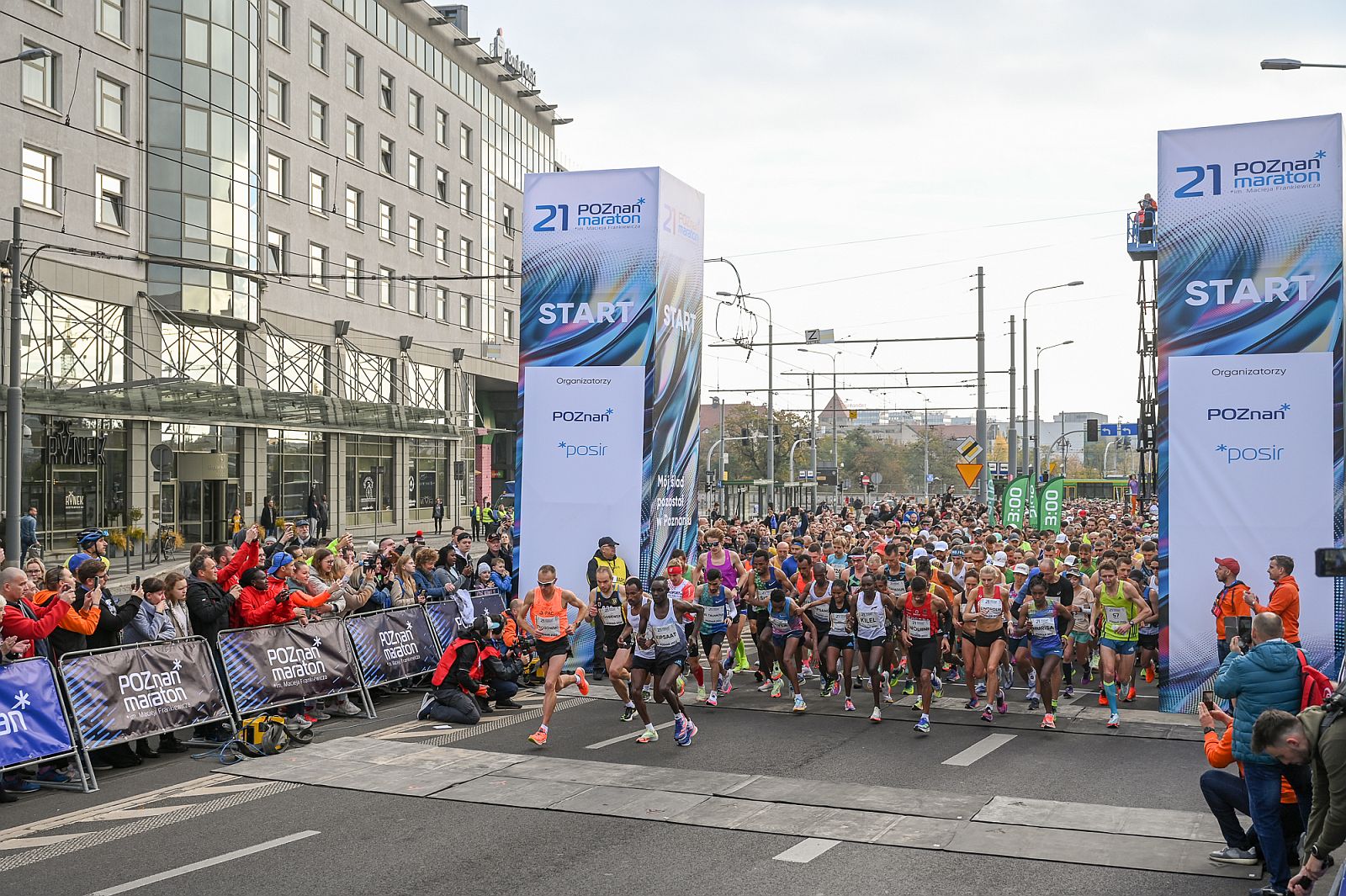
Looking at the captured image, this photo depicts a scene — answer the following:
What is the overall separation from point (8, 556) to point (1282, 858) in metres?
19.4

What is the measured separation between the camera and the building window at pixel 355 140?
146 feet

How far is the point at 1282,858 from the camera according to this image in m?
7.29

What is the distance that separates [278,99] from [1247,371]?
3348cm

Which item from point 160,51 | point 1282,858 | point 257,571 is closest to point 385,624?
point 257,571

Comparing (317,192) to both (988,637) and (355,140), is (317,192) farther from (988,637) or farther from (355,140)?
(988,637)

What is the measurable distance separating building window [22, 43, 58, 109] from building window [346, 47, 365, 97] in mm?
15206

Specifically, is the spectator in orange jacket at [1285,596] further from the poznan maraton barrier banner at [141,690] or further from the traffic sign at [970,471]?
the traffic sign at [970,471]

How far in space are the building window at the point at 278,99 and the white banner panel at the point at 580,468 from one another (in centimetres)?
2596

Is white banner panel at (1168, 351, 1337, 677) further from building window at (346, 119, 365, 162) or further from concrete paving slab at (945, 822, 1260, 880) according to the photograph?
building window at (346, 119, 365, 162)

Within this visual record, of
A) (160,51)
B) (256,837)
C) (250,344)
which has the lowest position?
(256,837)

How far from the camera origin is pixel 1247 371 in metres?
14.8

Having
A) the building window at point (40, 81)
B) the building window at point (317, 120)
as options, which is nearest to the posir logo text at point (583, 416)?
the building window at point (40, 81)

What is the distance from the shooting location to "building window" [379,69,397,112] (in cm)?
4659

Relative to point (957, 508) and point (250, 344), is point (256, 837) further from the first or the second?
point (957, 508)
